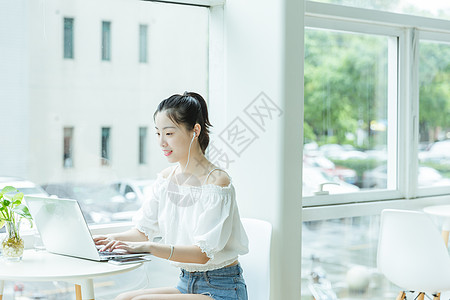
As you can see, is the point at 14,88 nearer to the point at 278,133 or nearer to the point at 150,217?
the point at 150,217

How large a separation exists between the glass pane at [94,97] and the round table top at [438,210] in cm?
150

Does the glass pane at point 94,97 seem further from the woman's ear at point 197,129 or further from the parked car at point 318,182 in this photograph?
the parked car at point 318,182

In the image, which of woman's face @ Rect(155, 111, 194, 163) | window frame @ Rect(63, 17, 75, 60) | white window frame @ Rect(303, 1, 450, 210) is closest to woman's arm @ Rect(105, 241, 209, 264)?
woman's face @ Rect(155, 111, 194, 163)

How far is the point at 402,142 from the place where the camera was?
346 centimetres

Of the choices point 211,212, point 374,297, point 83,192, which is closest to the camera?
point 211,212

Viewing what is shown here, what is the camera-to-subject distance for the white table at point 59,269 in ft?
5.90

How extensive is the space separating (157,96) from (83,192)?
58 centimetres

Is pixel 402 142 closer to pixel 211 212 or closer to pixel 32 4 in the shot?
pixel 211 212

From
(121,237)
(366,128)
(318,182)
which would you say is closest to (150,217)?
(121,237)

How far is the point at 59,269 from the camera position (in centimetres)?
189

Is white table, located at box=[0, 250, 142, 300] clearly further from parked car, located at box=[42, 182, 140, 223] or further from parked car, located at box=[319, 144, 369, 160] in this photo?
parked car, located at box=[319, 144, 369, 160]

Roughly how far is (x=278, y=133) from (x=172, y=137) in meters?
0.60

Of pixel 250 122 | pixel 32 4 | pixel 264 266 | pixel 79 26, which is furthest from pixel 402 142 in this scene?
pixel 32 4

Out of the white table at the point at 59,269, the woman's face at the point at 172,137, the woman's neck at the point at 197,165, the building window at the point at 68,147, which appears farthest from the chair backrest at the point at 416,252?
the building window at the point at 68,147
